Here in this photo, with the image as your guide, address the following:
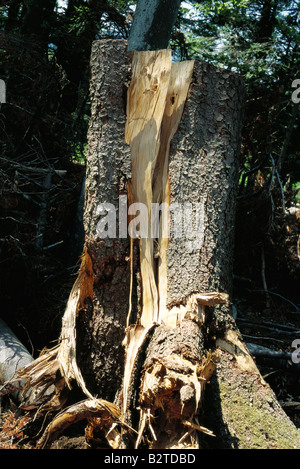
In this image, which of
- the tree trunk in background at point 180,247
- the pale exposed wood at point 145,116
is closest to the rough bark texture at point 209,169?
the tree trunk in background at point 180,247

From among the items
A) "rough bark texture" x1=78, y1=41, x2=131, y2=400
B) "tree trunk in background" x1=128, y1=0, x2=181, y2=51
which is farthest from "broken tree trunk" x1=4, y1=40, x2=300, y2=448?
"tree trunk in background" x1=128, y1=0, x2=181, y2=51

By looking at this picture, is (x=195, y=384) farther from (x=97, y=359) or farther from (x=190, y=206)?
(x=190, y=206)

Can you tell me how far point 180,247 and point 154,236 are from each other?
20 centimetres

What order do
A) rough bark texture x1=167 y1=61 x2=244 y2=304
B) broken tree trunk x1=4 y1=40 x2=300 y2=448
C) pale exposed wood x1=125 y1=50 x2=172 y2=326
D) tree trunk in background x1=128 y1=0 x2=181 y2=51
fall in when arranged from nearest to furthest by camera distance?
broken tree trunk x1=4 y1=40 x2=300 y2=448
rough bark texture x1=167 y1=61 x2=244 y2=304
pale exposed wood x1=125 y1=50 x2=172 y2=326
tree trunk in background x1=128 y1=0 x2=181 y2=51

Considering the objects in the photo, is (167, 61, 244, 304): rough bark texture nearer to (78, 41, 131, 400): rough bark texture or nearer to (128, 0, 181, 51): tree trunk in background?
(78, 41, 131, 400): rough bark texture

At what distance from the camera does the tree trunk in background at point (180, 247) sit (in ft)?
7.73

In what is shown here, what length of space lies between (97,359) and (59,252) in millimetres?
2514

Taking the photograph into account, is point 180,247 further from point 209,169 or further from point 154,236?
point 209,169

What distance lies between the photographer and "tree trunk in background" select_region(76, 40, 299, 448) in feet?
7.73

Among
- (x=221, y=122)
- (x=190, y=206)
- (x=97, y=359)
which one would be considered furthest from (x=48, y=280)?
(x=221, y=122)

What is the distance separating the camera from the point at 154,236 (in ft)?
8.96

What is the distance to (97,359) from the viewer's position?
2.69m

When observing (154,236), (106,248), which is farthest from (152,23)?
(106,248)

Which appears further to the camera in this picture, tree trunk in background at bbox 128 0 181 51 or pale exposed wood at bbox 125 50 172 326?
tree trunk in background at bbox 128 0 181 51
